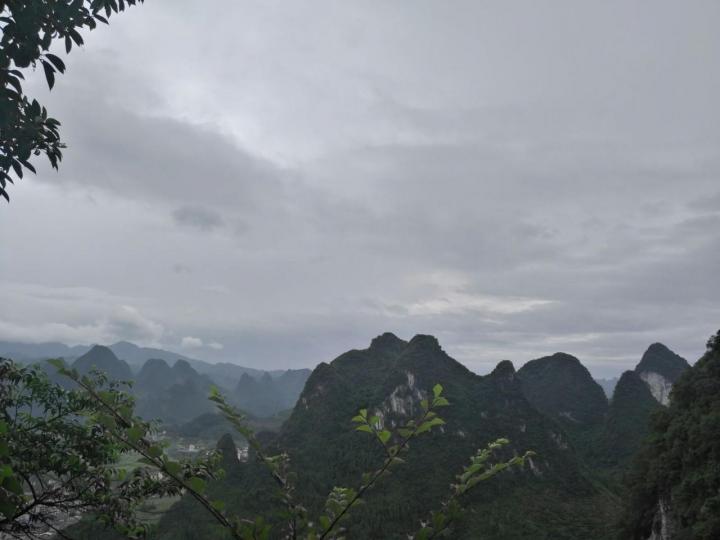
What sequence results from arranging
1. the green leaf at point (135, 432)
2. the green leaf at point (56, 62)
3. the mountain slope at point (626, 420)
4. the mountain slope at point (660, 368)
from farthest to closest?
the mountain slope at point (660, 368)
the mountain slope at point (626, 420)
the green leaf at point (56, 62)
the green leaf at point (135, 432)

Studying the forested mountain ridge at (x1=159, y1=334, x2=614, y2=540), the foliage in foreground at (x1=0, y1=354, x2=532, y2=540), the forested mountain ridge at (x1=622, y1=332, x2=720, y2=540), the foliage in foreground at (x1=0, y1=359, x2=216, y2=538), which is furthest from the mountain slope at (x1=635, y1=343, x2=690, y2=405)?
the foliage in foreground at (x1=0, y1=354, x2=532, y2=540)

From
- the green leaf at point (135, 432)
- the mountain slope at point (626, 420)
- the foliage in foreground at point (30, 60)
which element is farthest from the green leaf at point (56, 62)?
the mountain slope at point (626, 420)

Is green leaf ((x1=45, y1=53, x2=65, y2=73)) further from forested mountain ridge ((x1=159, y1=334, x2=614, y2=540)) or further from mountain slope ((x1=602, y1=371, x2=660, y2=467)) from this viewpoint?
mountain slope ((x1=602, y1=371, x2=660, y2=467))

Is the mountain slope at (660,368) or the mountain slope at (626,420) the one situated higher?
the mountain slope at (660,368)

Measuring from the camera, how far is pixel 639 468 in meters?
36.5

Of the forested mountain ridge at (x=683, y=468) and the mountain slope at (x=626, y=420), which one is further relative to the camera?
the mountain slope at (x=626, y=420)

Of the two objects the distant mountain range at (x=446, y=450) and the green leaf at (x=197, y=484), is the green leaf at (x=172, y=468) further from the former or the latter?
the distant mountain range at (x=446, y=450)

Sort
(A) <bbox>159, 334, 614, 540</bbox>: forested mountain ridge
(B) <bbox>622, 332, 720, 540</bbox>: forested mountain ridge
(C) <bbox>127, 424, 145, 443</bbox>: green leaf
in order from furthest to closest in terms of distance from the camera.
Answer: (A) <bbox>159, 334, 614, 540</bbox>: forested mountain ridge < (B) <bbox>622, 332, 720, 540</bbox>: forested mountain ridge < (C) <bbox>127, 424, 145, 443</bbox>: green leaf

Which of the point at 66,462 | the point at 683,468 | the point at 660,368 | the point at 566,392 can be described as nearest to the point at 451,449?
the point at 683,468

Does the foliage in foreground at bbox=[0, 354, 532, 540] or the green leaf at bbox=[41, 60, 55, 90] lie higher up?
the green leaf at bbox=[41, 60, 55, 90]

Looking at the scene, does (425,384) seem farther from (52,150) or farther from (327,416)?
(52,150)

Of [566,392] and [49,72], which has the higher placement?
[49,72]

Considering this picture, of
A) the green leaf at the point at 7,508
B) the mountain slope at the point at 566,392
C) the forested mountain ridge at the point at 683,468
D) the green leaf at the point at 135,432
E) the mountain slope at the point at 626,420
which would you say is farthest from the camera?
the mountain slope at the point at 566,392

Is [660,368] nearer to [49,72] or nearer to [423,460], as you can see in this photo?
[423,460]
